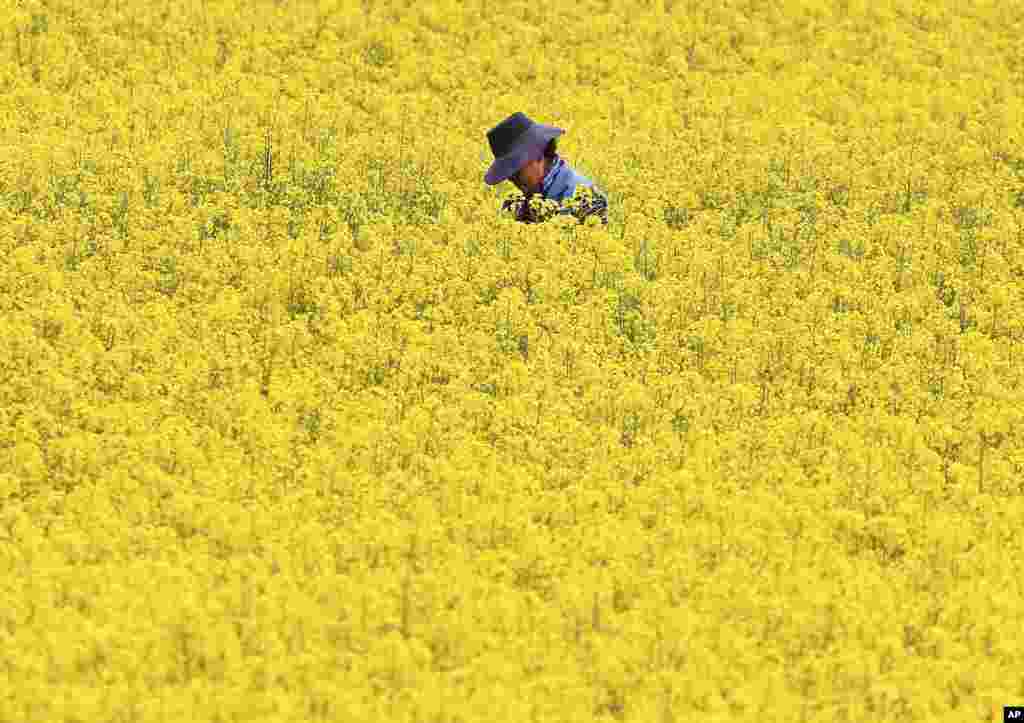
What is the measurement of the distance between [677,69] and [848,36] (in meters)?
3.00

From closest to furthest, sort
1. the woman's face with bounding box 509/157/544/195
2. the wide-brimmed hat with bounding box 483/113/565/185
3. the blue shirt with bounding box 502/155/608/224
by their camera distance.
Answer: the wide-brimmed hat with bounding box 483/113/565/185
the woman's face with bounding box 509/157/544/195
the blue shirt with bounding box 502/155/608/224

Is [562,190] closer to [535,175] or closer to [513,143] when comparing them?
[535,175]

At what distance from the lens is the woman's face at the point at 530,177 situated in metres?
12.5

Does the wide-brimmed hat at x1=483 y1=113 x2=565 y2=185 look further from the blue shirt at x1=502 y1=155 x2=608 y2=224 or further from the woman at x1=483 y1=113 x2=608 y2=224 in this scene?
the blue shirt at x1=502 y1=155 x2=608 y2=224

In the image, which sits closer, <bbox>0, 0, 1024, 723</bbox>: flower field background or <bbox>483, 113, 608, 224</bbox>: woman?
<bbox>0, 0, 1024, 723</bbox>: flower field background

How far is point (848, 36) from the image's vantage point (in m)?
20.0

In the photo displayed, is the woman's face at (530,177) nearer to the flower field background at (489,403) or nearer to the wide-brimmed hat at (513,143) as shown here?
the wide-brimmed hat at (513,143)

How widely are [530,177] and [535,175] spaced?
0.05m

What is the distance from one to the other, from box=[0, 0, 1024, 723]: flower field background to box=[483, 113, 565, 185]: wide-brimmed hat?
0.59 metres

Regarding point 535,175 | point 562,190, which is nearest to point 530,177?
point 535,175

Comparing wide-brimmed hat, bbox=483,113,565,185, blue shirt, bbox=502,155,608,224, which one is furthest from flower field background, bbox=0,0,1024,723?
wide-brimmed hat, bbox=483,113,565,185

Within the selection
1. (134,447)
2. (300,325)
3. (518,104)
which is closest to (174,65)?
(518,104)

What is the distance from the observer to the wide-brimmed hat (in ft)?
40.4

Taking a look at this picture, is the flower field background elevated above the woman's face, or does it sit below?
below
